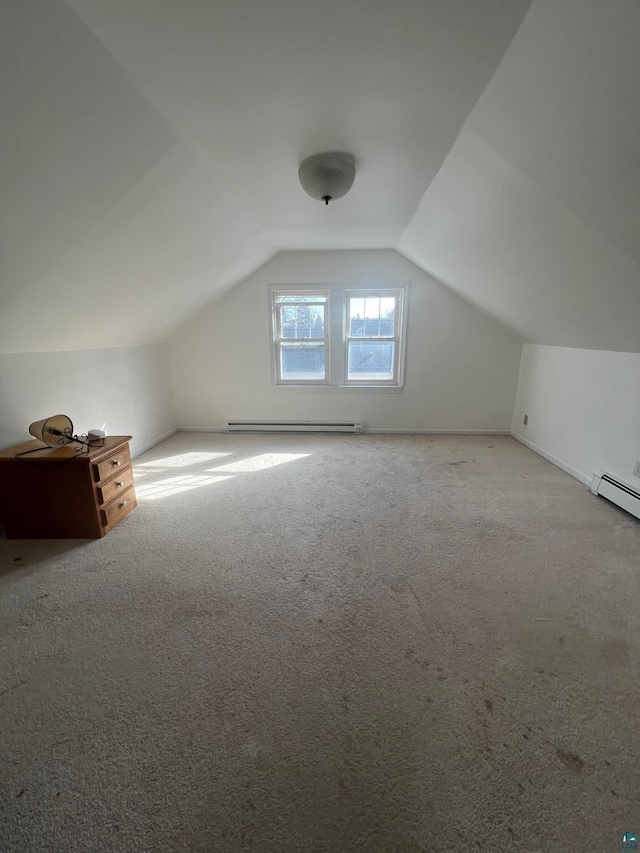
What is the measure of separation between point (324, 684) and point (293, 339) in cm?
364

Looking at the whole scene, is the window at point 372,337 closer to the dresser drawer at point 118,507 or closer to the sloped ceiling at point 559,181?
the sloped ceiling at point 559,181

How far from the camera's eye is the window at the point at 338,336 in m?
4.06

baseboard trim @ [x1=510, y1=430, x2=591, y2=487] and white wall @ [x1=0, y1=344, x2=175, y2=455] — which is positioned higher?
white wall @ [x1=0, y1=344, x2=175, y2=455]

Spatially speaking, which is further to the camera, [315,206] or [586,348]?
[586,348]

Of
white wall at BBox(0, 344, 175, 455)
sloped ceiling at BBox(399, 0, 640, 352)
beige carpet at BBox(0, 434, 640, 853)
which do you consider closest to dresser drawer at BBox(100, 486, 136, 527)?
beige carpet at BBox(0, 434, 640, 853)

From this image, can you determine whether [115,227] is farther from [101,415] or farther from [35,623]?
[35,623]

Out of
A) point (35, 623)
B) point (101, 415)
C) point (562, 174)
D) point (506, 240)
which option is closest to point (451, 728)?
point (35, 623)

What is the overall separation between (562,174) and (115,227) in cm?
221

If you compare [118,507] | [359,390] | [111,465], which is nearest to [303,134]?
[111,465]

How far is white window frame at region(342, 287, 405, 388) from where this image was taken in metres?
4.02

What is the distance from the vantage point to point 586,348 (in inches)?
113

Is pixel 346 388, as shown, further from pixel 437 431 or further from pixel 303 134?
pixel 303 134

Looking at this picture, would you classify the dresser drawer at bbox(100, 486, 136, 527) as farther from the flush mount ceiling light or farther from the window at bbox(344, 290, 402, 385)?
the window at bbox(344, 290, 402, 385)

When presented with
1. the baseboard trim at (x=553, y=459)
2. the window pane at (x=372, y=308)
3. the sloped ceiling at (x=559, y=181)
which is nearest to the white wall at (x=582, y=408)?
the baseboard trim at (x=553, y=459)
